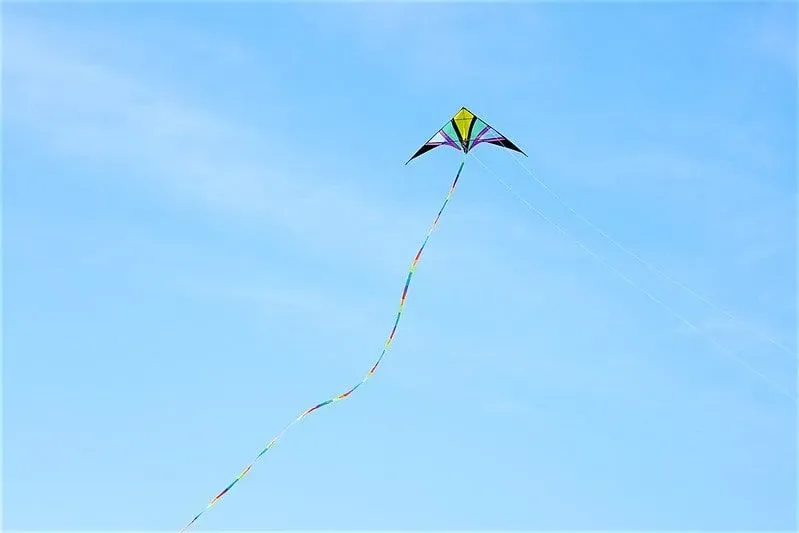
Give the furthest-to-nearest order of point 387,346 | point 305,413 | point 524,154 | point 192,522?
point 524,154 → point 387,346 → point 305,413 → point 192,522

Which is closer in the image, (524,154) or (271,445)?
(271,445)

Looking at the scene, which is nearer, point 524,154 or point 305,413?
point 305,413

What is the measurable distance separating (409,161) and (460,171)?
51.2 inches

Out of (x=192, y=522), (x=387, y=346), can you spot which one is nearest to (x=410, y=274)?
(x=387, y=346)

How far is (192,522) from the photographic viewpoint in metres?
20.3

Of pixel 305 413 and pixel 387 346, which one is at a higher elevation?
pixel 387 346

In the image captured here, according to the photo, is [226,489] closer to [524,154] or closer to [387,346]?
[387,346]

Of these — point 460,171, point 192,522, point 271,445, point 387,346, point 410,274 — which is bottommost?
point 192,522

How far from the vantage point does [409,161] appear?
26906 mm

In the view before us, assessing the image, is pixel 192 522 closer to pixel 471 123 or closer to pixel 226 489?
pixel 226 489

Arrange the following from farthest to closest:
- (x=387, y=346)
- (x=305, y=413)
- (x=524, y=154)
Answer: (x=524, y=154), (x=387, y=346), (x=305, y=413)

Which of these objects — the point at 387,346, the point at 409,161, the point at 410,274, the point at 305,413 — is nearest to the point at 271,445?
the point at 305,413

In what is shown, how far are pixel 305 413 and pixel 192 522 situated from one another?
3084 mm

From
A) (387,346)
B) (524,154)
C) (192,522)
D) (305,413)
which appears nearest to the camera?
(192,522)
